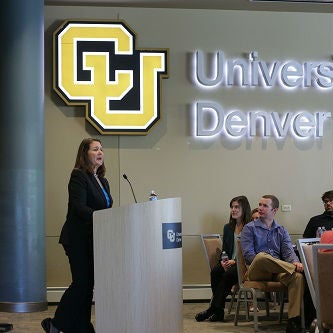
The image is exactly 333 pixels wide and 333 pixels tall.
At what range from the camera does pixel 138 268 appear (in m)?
5.63

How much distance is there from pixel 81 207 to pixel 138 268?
2.07ft

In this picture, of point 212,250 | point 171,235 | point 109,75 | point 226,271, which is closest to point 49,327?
point 171,235

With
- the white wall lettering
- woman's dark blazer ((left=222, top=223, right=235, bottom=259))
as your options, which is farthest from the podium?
the white wall lettering

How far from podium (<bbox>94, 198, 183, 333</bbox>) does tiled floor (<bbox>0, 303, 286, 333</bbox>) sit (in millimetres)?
1429

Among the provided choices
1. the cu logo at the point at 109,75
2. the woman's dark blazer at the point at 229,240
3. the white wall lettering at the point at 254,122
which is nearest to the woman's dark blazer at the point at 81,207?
the woman's dark blazer at the point at 229,240

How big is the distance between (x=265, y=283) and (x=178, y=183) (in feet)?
9.68

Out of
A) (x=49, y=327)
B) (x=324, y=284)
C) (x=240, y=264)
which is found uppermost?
(x=324, y=284)

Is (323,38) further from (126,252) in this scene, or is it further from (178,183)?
(126,252)

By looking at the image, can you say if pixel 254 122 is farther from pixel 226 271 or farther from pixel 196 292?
pixel 226 271

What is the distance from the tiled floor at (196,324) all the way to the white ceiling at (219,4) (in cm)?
365

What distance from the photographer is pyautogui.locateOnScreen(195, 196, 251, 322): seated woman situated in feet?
26.4

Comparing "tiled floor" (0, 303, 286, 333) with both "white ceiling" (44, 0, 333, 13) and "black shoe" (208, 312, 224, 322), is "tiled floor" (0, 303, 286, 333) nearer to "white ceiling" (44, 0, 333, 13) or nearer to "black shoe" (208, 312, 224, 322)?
"black shoe" (208, 312, 224, 322)

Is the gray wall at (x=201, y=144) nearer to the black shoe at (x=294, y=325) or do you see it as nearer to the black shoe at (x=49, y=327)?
the black shoe at (x=294, y=325)

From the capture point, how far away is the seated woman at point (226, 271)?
26.4 feet
